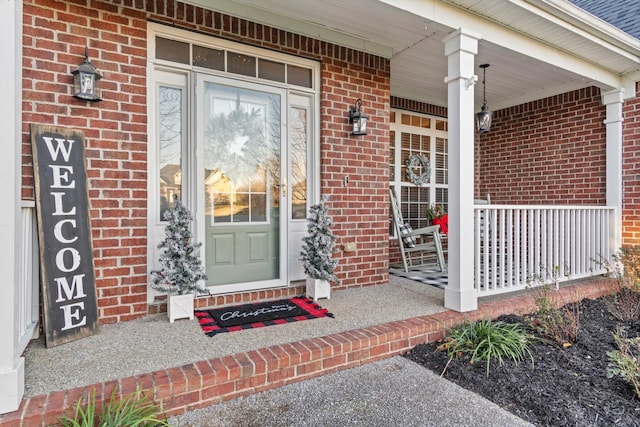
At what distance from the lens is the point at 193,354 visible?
2178mm

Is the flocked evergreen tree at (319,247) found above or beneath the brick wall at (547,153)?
beneath

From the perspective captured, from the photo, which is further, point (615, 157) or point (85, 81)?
point (615, 157)

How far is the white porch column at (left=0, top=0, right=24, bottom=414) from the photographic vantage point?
5.26 feet

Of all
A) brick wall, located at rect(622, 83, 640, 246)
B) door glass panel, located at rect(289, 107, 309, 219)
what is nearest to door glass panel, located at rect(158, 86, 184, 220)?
door glass panel, located at rect(289, 107, 309, 219)

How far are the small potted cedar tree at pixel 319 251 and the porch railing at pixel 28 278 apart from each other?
1954 mm

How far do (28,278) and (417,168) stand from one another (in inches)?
193

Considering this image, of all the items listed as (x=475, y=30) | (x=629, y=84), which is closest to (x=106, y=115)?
(x=475, y=30)

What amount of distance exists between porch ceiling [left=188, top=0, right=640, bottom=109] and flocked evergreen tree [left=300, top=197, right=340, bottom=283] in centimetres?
164

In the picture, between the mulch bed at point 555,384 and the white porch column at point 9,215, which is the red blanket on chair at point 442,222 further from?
the white porch column at point 9,215

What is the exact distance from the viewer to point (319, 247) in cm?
326

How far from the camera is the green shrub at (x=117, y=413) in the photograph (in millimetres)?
1577

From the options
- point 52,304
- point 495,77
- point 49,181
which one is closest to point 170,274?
point 52,304

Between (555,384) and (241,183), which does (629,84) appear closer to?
(555,384)

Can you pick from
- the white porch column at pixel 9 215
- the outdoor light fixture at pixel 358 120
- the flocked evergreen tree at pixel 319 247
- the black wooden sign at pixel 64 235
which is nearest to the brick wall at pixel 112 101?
the black wooden sign at pixel 64 235
